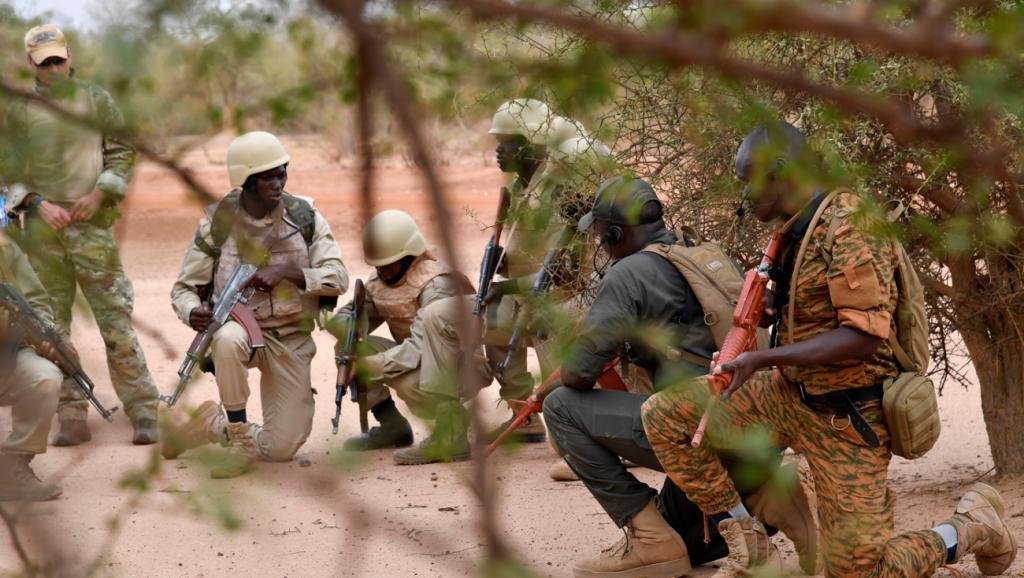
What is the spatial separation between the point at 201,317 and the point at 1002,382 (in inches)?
162

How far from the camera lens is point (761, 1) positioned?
5.22ft

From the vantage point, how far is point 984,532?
15.6ft

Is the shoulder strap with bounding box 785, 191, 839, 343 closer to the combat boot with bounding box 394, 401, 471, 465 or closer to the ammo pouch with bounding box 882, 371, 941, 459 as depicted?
the ammo pouch with bounding box 882, 371, 941, 459

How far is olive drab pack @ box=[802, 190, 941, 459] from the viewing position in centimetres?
423

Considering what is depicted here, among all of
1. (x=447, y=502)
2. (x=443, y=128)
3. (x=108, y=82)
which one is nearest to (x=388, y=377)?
(x=447, y=502)

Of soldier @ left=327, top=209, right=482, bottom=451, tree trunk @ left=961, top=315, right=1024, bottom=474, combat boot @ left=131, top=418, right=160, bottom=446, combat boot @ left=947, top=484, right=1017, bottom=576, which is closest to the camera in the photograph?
combat boot @ left=947, top=484, right=1017, bottom=576

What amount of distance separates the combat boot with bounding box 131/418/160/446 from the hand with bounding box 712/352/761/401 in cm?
457

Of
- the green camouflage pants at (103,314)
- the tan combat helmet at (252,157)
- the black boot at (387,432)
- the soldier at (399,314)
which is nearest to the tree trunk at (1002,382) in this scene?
the soldier at (399,314)

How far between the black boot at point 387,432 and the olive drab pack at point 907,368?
12.8ft

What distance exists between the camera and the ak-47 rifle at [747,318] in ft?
14.2

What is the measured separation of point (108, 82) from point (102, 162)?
566 cm

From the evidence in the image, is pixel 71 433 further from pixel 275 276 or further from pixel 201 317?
pixel 275 276

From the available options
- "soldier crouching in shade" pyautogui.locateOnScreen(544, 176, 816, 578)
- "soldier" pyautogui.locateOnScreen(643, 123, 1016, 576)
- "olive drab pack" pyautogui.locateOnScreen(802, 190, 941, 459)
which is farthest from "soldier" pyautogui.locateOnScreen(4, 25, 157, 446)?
"olive drab pack" pyautogui.locateOnScreen(802, 190, 941, 459)

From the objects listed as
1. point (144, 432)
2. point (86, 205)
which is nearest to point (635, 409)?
point (86, 205)
